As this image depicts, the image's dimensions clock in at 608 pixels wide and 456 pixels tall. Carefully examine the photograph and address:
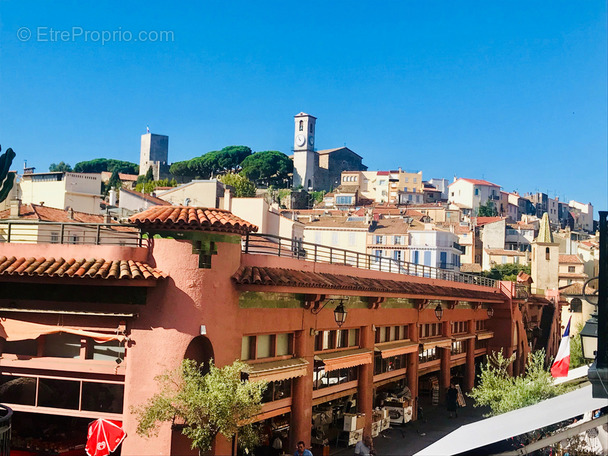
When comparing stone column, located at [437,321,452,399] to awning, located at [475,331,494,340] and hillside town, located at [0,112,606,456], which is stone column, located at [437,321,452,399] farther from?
awning, located at [475,331,494,340]

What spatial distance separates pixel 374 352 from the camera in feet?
75.3

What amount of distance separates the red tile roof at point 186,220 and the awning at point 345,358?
560 centimetres

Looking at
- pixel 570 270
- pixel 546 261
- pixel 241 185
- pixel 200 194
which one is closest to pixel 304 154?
pixel 241 185

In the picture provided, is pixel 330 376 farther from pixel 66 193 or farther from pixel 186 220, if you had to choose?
pixel 66 193

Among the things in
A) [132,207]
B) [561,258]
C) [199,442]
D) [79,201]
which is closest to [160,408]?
[199,442]

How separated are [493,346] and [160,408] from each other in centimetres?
2869

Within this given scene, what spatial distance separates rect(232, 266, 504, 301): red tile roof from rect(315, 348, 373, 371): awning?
187 cm

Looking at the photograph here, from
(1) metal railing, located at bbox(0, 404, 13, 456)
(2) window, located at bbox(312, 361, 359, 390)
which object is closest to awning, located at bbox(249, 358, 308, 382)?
(2) window, located at bbox(312, 361, 359, 390)

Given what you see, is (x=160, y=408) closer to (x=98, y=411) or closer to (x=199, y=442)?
(x=199, y=442)

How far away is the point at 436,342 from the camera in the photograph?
28.9m

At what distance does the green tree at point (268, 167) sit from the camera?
161 m

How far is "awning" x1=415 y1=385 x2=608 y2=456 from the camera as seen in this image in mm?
8695

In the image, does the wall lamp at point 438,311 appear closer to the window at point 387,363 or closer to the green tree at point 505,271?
the window at point 387,363

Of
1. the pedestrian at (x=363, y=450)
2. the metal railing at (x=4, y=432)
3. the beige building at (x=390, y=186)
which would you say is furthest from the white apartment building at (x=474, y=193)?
the metal railing at (x=4, y=432)
